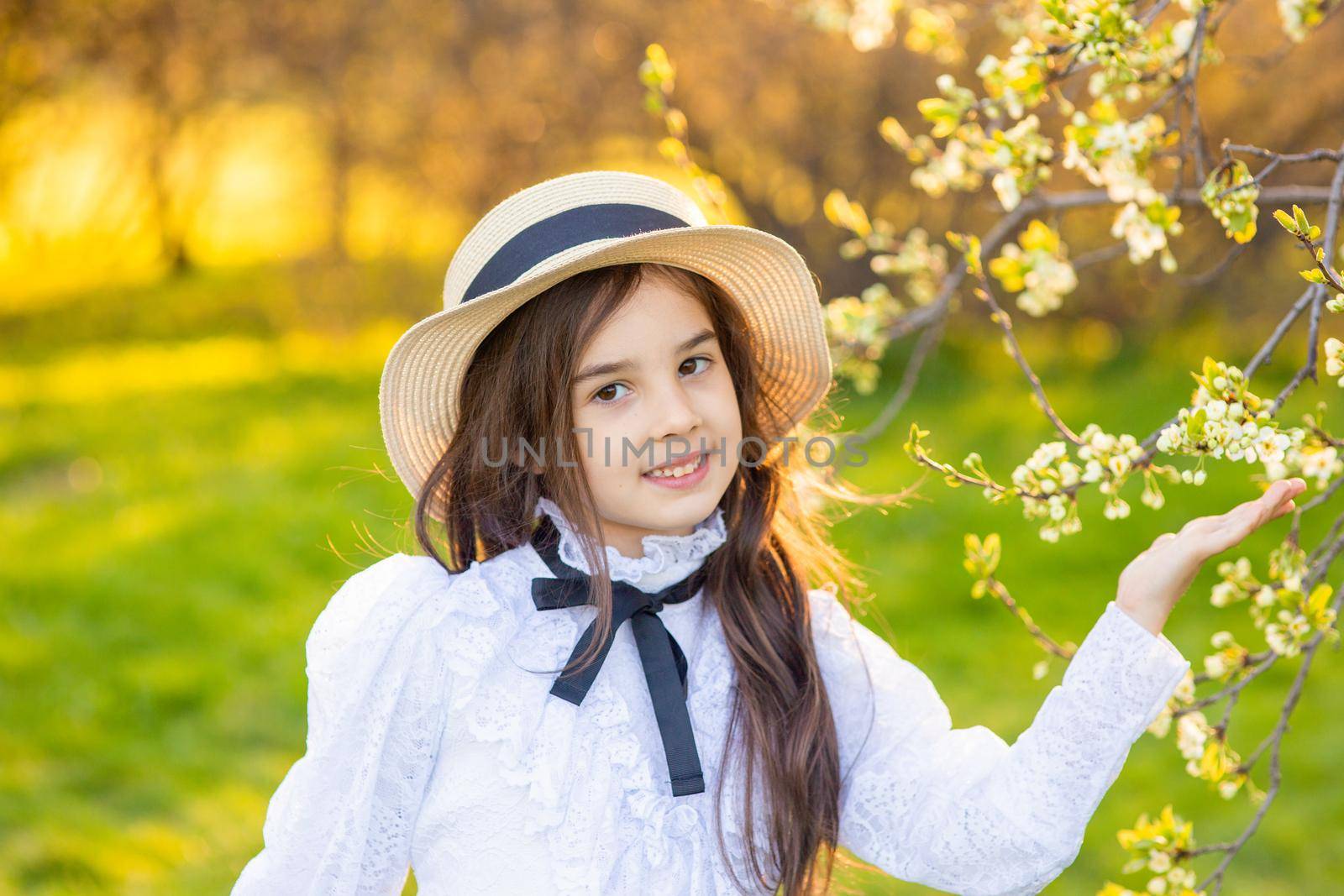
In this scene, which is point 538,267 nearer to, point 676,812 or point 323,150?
point 676,812

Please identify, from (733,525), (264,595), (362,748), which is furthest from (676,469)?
(264,595)

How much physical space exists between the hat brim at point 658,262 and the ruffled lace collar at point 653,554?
0.24 metres

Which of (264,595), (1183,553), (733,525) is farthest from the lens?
(264,595)

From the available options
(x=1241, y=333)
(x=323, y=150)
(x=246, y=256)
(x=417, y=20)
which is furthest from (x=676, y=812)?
(x=246, y=256)

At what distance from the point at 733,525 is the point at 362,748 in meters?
0.68

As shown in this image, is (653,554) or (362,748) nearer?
(362,748)

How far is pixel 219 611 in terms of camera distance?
179 inches

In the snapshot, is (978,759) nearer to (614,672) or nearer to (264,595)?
(614,672)

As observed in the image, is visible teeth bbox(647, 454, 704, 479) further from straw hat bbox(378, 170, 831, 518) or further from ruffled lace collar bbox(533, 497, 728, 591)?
straw hat bbox(378, 170, 831, 518)

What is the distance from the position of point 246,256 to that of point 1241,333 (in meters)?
6.96

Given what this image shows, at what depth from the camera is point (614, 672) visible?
1909 mm

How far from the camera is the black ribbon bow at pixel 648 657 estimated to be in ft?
5.98

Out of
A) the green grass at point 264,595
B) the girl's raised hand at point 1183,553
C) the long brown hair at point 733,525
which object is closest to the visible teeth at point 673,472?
the long brown hair at point 733,525

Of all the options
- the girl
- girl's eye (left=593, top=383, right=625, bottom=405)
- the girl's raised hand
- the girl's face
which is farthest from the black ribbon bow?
the girl's raised hand
